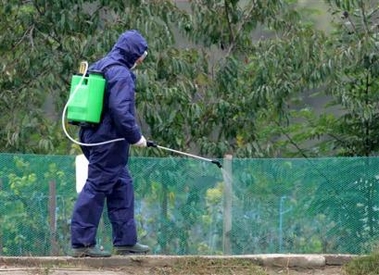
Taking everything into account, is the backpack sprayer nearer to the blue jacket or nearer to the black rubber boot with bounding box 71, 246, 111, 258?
the blue jacket

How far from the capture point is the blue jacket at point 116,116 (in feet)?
25.7

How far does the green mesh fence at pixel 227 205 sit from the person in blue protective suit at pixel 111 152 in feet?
5.31

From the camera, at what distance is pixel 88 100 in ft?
26.0

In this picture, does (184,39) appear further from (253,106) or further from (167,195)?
(167,195)

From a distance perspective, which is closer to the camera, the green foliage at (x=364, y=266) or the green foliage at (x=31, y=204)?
the green foliage at (x=364, y=266)

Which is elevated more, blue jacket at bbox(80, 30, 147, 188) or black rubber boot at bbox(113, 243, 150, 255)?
blue jacket at bbox(80, 30, 147, 188)

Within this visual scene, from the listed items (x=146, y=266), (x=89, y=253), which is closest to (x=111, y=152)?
(x=89, y=253)

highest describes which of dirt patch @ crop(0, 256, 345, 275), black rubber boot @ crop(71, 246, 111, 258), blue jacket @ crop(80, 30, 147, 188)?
blue jacket @ crop(80, 30, 147, 188)

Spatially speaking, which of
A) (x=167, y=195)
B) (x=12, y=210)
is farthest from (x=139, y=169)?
(x=12, y=210)

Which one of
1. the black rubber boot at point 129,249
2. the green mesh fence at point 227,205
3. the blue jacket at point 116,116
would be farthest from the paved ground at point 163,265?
the green mesh fence at point 227,205

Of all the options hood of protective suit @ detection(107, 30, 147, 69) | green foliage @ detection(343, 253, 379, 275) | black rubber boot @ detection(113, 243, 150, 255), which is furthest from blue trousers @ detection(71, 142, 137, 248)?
green foliage @ detection(343, 253, 379, 275)

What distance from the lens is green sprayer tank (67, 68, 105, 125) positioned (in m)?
7.93

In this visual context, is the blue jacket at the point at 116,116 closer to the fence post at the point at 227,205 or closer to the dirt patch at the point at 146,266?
the dirt patch at the point at 146,266

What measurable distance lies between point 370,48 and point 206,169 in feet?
9.61
